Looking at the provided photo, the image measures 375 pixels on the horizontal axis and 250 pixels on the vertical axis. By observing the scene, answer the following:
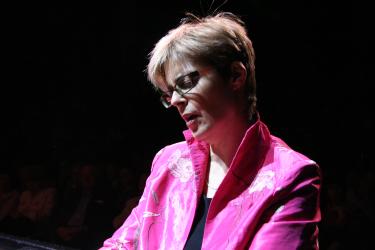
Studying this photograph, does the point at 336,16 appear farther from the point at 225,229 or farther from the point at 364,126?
the point at 225,229

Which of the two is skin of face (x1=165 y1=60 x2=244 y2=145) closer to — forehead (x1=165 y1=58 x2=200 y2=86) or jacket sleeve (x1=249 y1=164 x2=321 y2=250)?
forehead (x1=165 y1=58 x2=200 y2=86)

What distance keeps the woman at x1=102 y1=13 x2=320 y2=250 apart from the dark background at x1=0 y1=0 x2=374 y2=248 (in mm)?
2547

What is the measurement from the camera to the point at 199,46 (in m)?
0.91

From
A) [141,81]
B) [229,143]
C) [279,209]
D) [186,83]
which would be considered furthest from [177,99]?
[141,81]

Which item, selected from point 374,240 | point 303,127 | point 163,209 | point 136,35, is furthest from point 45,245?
point 136,35

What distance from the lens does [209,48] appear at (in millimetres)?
910

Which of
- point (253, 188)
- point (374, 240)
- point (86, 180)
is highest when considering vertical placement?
point (253, 188)

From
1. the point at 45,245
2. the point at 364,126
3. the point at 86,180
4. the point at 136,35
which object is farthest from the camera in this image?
the point at 136,35

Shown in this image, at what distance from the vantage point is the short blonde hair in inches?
36.0

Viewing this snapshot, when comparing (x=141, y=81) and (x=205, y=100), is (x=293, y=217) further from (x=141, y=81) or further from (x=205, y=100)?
(x=141, y=81)

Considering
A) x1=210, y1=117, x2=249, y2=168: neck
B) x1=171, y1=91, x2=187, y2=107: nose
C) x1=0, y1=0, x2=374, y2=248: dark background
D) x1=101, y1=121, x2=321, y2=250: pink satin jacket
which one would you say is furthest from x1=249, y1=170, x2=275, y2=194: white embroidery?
x1=0, y1=0, x2=374, y2=248: dark background

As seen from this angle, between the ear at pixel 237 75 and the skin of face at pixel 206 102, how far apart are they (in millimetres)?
12

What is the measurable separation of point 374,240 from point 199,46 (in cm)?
206

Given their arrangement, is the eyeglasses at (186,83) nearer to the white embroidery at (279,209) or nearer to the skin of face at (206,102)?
the skin of face at (206,102)
